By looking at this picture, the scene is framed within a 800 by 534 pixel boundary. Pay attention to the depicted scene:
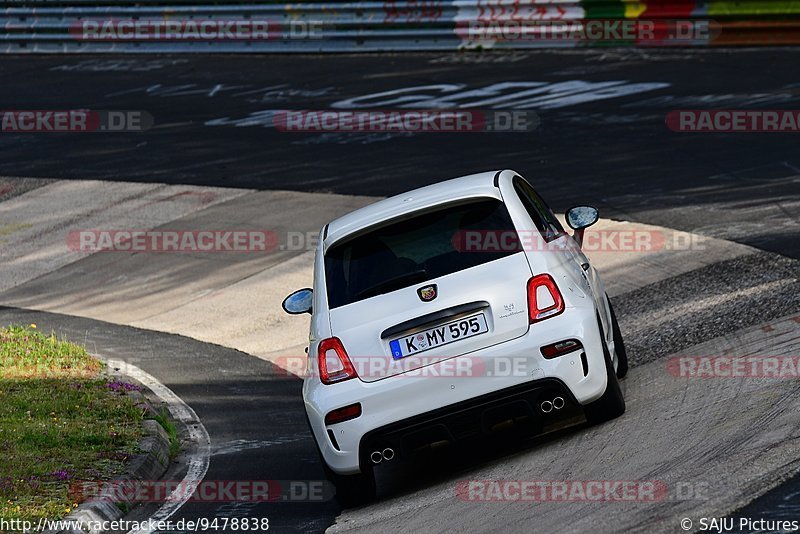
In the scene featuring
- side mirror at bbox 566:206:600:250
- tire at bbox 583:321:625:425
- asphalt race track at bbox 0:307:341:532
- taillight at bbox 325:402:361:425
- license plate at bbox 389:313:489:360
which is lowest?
asphalt race track at bbox 0:307:341:532

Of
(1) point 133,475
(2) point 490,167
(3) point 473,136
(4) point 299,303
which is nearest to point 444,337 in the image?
(4) point 299,303

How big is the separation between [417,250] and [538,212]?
1.03 metres

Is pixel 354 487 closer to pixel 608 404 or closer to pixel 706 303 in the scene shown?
pixel 608 404

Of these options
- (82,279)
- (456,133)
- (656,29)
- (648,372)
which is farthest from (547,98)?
(648,372)

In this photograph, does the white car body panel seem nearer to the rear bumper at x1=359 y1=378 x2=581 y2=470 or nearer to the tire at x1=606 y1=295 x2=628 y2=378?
the rear bumper at x1=359 y1=378 x2=581 y2=470

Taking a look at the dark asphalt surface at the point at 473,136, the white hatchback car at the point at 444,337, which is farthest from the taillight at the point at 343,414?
the dark asphalt surface at the point at 473,136

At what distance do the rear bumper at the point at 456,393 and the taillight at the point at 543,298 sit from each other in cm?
6

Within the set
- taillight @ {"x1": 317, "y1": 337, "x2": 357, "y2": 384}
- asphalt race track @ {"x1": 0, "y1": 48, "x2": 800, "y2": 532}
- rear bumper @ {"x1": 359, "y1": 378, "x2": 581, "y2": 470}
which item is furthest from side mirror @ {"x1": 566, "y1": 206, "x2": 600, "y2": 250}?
taillight @ {"x1": 317, "y1": 337, "x2": 357, "y2": 384}

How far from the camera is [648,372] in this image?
9070 mm

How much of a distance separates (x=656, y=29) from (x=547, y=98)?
3.55m

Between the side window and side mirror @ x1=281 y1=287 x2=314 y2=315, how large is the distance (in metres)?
1.47

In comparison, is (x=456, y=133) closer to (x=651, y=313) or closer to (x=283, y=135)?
(x=283, y=135)

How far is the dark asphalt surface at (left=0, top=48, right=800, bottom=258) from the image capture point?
1423cm

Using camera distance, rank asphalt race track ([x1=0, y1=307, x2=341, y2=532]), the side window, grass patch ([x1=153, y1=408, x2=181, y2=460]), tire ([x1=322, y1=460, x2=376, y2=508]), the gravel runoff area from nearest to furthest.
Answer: tire ([x1=322, y1=460, x2=376, y2=508])
asphalt race track ([x1=0, y1=307, x2=341, y2=532])
the side window
grass patch ([x1=153, y1=408, x2=181, y2=460])
the gravel runoff area
